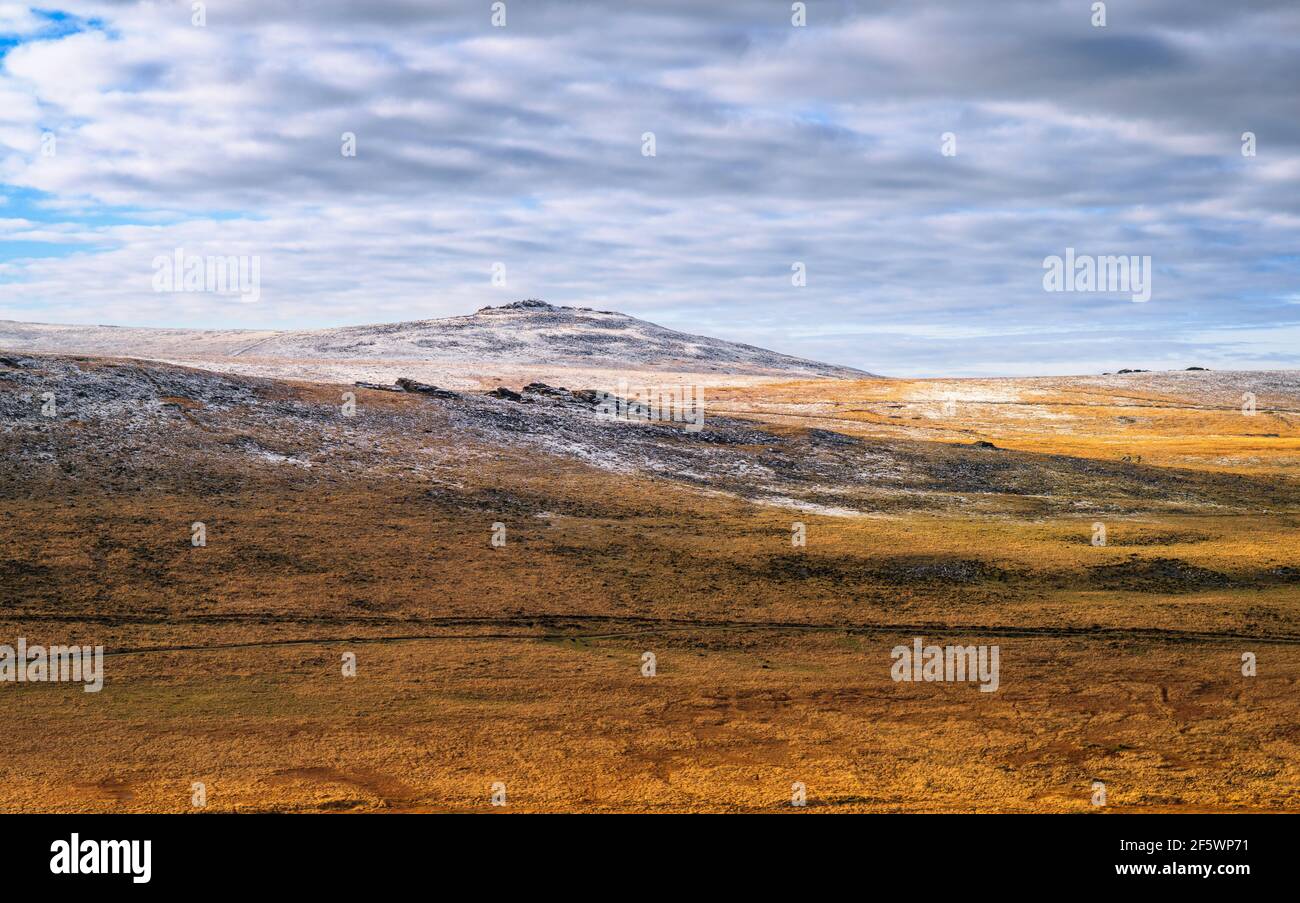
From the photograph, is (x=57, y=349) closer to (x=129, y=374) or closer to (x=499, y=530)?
(x=129, y=374)

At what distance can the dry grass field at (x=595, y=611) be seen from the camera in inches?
816

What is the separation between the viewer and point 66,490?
125ft

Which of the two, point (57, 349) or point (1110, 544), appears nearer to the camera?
point (1110, 544)

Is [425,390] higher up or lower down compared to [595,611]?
higher up

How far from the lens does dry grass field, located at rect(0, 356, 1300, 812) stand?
68.0 feet

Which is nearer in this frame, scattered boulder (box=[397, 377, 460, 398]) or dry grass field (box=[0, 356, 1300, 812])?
dry grass field (box=[0, 356, 1300, 812])

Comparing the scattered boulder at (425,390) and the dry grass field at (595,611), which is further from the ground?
the scattered boulder at (425,390)

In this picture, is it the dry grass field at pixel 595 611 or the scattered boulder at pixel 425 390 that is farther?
the scattered boulder at pixel 425 390

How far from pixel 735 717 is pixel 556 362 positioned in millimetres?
160628

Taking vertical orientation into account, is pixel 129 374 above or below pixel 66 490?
above

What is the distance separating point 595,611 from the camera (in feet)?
106

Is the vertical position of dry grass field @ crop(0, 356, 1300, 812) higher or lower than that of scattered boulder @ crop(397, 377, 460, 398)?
lower

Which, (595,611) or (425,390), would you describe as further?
(425,390)

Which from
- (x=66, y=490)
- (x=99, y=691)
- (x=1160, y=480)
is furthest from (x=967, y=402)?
(x=99, y=691)
